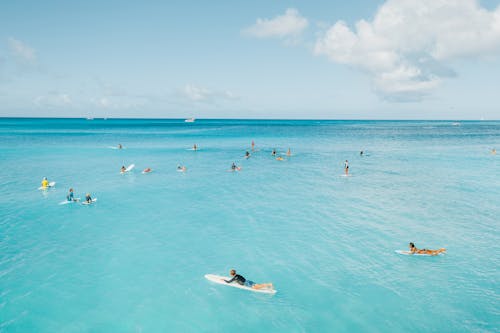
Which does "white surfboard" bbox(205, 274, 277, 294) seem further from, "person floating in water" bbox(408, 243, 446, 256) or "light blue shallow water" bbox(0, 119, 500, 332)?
"person floating in water" bbox(408, 243, 446, 256)

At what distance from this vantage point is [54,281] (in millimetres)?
17984

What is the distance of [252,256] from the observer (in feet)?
68.3

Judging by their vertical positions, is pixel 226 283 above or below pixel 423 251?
below

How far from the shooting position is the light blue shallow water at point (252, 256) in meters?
15.1

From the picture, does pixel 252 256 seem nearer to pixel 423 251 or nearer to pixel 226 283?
pixel 226 283

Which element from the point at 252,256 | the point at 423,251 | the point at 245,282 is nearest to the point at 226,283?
the point at 245,282

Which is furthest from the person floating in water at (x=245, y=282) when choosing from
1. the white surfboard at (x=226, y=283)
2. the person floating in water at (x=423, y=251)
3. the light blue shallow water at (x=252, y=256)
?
the person floating in water at (x=423, y=251)

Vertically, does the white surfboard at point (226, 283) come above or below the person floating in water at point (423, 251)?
below

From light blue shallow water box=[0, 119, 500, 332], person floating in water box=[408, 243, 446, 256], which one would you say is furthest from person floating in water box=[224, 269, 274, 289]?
person floating in water box=[408, 243, 446, 256]

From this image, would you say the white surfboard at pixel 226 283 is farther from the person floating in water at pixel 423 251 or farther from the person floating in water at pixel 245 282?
the person floating in water at pixel 423 251

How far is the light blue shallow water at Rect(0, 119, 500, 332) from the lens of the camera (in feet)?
49.4

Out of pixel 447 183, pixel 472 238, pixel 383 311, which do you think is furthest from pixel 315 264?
pixel 447 183

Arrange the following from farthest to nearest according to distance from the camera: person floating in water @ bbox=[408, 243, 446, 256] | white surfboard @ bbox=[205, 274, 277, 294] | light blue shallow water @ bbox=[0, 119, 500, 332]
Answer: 1. person floating in water @ bbox=[408, 243, 446, 256]
2. white surfboard @ bbox=[205, 274, 277, 294]
3. light blue shallow water @ bbox=[0, 119, 500, 332]

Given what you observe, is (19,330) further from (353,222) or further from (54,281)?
(353,222)
